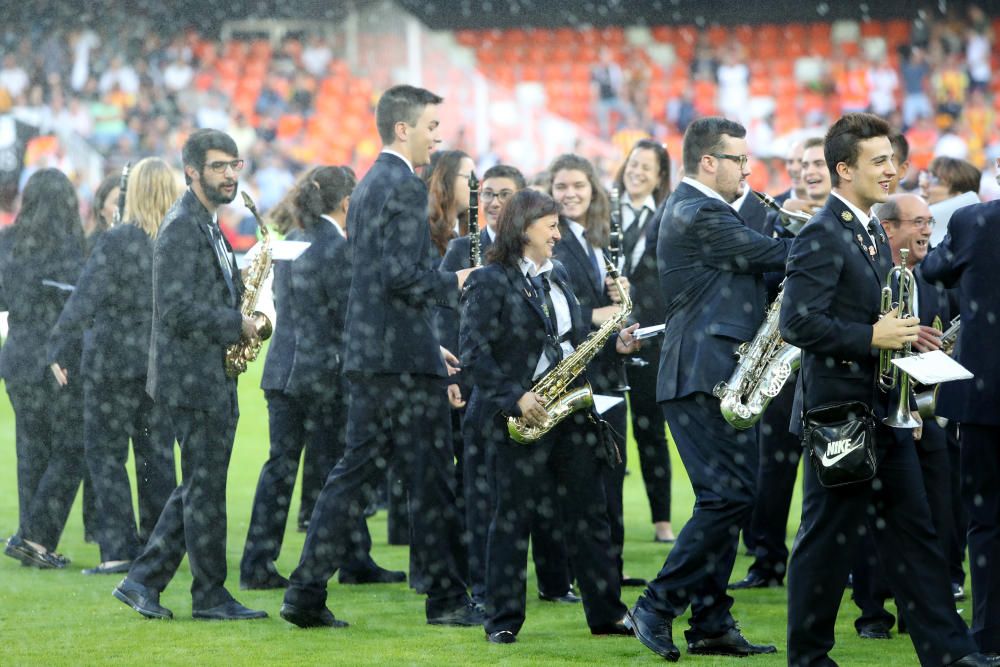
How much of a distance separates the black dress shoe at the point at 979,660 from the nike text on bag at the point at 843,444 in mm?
705

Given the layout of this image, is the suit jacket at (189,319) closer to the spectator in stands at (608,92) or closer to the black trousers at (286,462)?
the black trousers at (286,462)

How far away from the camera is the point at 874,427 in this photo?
4.98 metres

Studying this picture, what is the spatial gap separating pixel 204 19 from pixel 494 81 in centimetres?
539

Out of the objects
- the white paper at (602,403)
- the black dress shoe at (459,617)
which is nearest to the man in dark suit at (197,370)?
the black dress shoe at (459,617)

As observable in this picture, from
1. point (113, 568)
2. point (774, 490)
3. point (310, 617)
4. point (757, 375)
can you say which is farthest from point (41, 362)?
point (757, 375)

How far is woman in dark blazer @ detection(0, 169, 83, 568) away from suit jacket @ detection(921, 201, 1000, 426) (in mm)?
5268

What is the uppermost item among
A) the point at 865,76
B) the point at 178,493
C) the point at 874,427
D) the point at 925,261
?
the point at 865,76

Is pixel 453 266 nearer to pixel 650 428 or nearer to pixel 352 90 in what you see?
pixel 650 428

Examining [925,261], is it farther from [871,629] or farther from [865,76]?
[865,76]

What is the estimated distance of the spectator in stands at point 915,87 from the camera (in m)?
24.0

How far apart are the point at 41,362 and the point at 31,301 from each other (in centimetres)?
38

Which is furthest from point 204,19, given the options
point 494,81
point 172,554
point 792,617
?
point 792,617

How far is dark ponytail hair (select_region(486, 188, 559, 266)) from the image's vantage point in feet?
20.9

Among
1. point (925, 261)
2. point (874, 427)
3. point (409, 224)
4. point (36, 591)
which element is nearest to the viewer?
point (874, 427)
